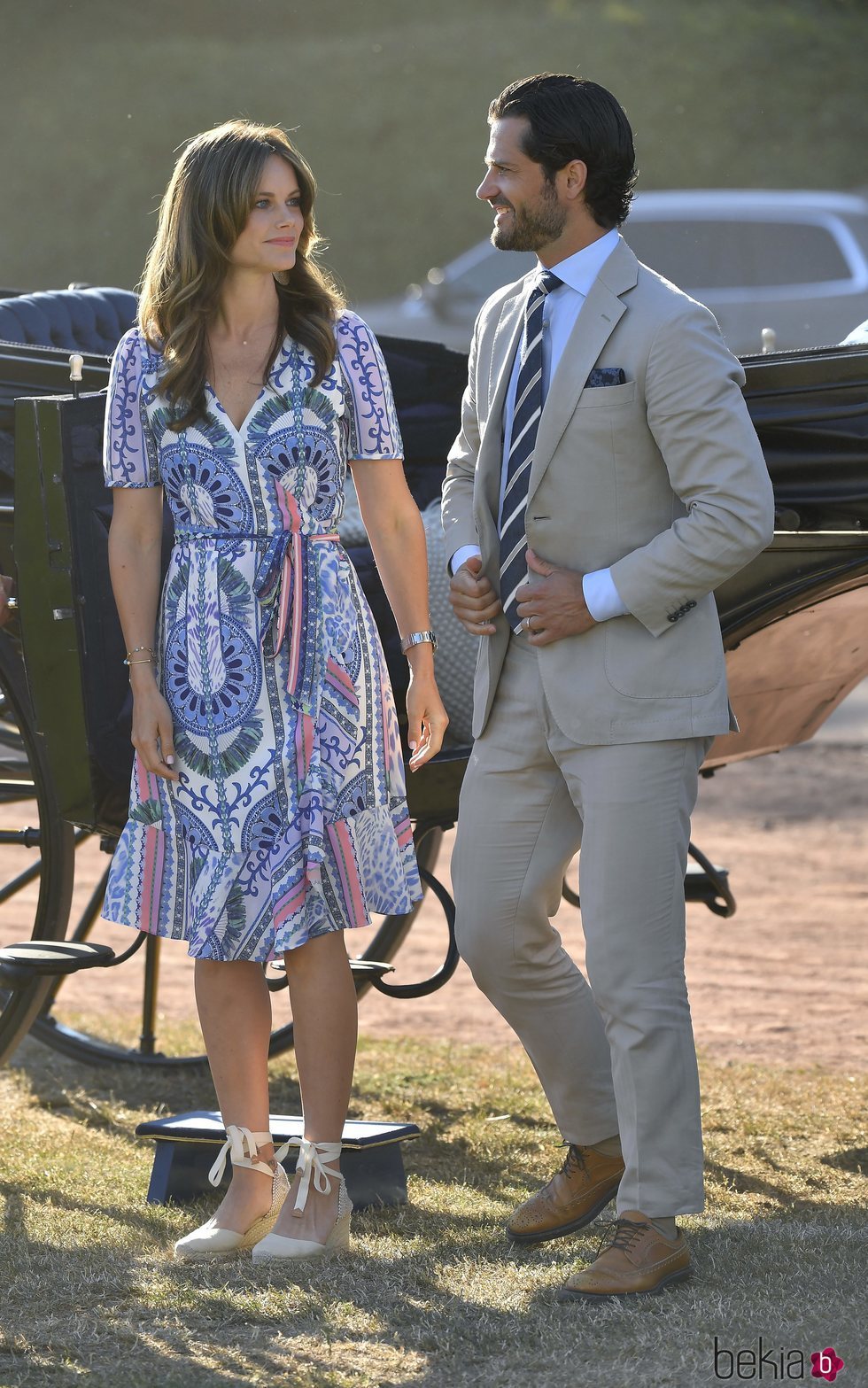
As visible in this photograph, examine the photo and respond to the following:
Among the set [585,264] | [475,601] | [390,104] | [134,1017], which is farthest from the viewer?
[390,104]

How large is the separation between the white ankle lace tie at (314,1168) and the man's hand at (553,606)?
0.92 m

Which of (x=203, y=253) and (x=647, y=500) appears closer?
(x=647, y=500)

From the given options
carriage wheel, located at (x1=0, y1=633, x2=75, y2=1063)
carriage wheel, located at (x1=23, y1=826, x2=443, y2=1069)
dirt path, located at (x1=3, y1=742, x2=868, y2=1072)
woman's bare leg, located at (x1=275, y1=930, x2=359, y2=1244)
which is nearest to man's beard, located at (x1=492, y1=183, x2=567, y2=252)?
woman's bare leg, located at (x1=275, y1=930, x2=359, y2=1244)

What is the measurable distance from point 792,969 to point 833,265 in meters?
→ 3.06

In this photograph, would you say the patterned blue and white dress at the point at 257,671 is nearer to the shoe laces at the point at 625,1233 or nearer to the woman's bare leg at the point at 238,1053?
the woman's bare leg at the point at 238,1053

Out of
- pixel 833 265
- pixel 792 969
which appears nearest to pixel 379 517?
pixel 792 969

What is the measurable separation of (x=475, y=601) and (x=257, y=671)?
1.24ft

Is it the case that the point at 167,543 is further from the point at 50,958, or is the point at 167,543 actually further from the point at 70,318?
the point at 70,318

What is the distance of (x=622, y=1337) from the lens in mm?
2492

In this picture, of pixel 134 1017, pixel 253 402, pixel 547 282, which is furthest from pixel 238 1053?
pixel 134 1017

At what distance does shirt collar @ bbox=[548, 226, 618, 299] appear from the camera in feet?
8.94

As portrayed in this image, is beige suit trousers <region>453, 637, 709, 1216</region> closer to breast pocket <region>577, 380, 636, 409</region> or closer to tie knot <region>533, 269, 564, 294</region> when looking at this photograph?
breast pocket <region>577, 380, 636, 409</region>

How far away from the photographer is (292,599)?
286 cm

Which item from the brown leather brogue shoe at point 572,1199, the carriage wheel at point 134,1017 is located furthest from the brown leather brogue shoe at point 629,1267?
the carriage wheel at point 134,1017
